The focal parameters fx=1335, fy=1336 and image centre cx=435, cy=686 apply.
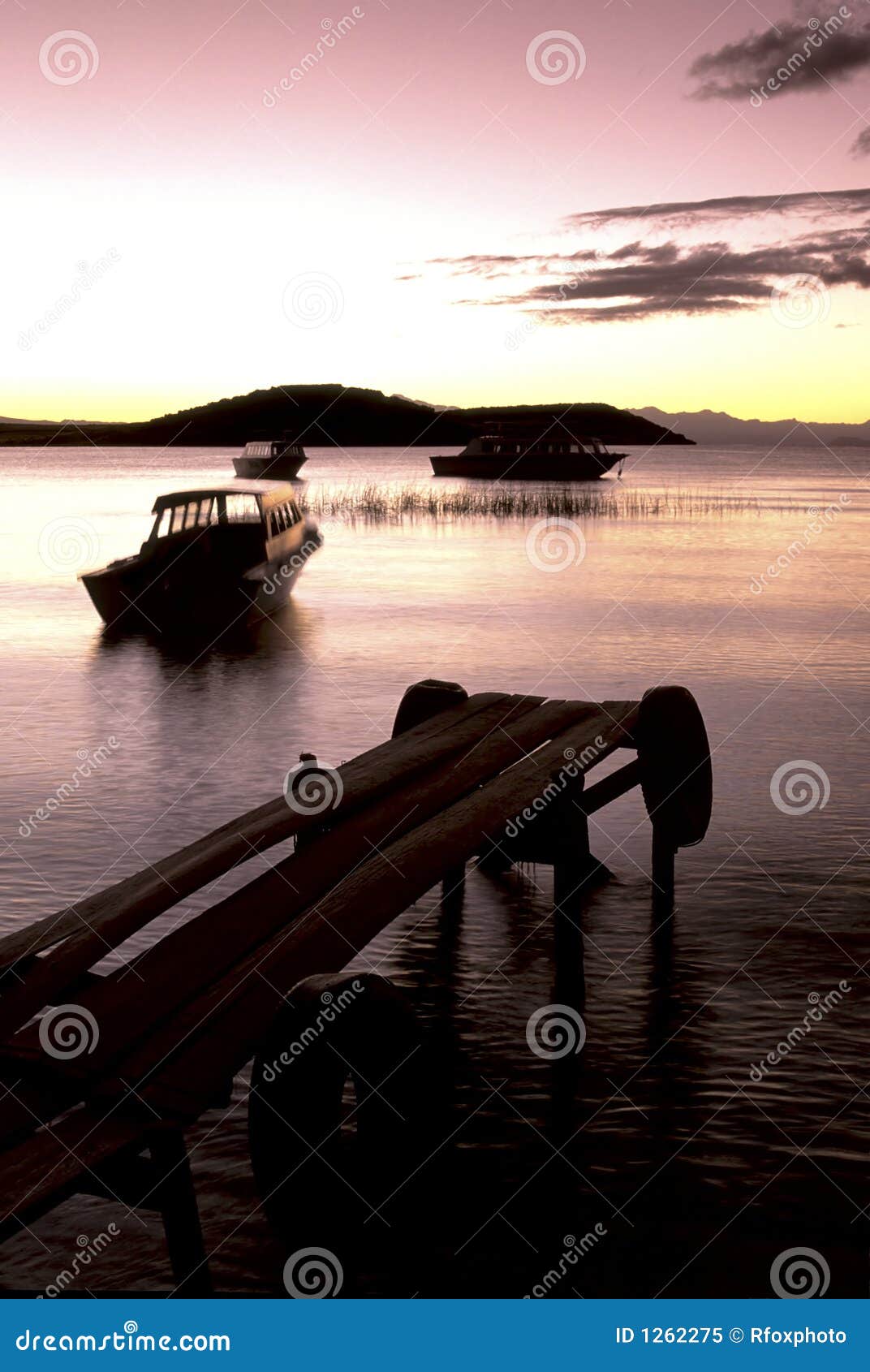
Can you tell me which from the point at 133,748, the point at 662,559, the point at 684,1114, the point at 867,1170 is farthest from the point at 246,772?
the point at 662,559

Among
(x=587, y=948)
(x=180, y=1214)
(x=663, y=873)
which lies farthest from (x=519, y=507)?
(x=180, y=1214)

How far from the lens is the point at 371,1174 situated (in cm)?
455

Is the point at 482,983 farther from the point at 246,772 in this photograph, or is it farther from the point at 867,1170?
the point at 246,772

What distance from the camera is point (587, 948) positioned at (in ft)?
24.3

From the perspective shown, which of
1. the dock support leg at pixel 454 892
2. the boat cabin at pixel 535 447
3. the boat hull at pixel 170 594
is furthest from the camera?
the boat cabin at pixel 535 447

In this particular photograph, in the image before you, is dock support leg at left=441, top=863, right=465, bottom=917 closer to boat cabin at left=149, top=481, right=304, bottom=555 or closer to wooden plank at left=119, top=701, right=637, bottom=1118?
wooden plank at left=119, top=701, right=637, bottom=1118

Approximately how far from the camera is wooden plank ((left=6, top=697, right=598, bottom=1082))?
406cm

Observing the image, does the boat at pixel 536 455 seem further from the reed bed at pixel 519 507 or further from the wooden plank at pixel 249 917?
the wooden plank at pixel 249 917

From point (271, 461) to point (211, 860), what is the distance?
85.0 meters

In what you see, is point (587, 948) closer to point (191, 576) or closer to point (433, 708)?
point (433, 708)

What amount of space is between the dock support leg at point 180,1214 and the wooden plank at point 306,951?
95mm

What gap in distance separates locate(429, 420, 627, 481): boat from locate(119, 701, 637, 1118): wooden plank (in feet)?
238

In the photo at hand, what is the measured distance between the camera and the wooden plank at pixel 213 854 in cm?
460

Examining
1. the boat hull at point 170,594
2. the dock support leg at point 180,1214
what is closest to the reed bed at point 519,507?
the boat hull at point 170,594
